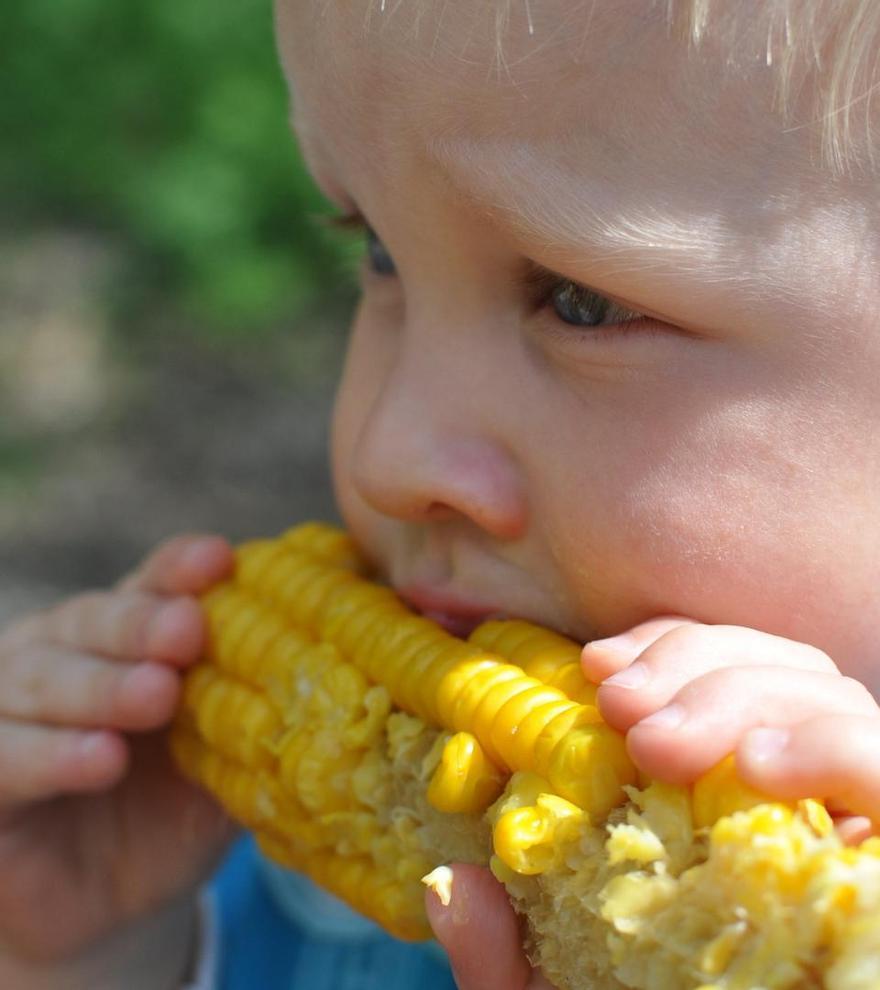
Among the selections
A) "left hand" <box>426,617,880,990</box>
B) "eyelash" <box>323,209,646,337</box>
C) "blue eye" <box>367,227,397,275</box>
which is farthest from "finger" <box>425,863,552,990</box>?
"blue eye" <box>367,227,397,275</box>

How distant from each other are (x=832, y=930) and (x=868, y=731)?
5.7 inches

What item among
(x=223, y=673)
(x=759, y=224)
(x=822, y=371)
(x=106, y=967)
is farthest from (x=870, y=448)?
(x=106, y=967)

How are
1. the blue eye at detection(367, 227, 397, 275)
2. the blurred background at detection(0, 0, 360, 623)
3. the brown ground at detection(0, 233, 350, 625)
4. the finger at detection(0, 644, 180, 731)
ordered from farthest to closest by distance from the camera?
the blurred background at detection(0, 0, 360, 623)
the brown ground at detection(0, 233, 350, 625)
the finger at detection(0, 644, 180, 731)
the blue eye at detection(367, 227, 397, 275)

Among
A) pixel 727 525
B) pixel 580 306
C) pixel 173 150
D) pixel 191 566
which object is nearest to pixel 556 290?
pixel 580 306

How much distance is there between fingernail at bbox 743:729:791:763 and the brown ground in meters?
2.96

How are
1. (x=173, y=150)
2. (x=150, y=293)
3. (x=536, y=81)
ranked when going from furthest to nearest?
1. (x=173, y=150)
2. (x=150, y=293)
3. (x=536, y=81)

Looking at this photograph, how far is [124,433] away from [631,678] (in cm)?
336

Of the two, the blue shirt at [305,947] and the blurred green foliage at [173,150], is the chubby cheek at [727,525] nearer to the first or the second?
the blue shirt at [305,947]

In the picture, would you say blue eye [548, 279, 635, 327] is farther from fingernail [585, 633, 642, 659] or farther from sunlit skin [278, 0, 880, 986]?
fingernail [585, 633, 642, 659]

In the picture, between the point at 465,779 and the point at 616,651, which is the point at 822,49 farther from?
the point at 465,779

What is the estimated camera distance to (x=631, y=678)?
1157mm

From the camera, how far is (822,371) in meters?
1.24

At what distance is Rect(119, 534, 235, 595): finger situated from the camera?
1866 millimetres

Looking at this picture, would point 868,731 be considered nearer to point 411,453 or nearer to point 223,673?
point 411,453
